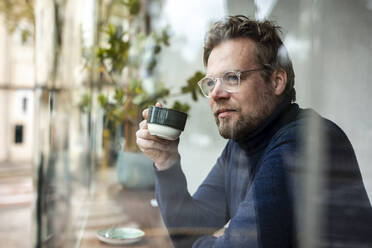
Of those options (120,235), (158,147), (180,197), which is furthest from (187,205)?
(120,235)

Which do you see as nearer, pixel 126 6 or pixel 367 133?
pixel 367 133

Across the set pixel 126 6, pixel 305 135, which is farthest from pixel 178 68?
pixel 126 6

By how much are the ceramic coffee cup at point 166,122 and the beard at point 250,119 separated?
0.07 meters

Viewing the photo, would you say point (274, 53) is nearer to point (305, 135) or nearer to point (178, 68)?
point (305, 135)

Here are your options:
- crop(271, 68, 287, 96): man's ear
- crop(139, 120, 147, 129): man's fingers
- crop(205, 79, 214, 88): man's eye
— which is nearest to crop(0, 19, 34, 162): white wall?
crop(139, 120, 147, 129): man's fingers

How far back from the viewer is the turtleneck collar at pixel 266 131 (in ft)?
1.71

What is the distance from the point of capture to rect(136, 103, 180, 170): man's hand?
23.7 inches

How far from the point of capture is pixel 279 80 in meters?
0.52

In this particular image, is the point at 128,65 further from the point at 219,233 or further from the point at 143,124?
the point at 219,233

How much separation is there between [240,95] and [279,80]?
0.22 feet

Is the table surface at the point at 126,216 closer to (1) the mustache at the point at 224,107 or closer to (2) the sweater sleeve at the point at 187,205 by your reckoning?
(2) the sweater sleeve at the point at 187,205

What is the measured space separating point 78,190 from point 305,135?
1015 mm

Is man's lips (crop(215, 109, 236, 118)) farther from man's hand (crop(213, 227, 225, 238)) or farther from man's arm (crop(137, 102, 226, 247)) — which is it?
man's hand (crop(213, 227, 225, 238))

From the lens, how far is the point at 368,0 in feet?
1.48
